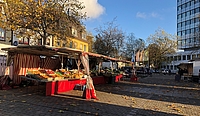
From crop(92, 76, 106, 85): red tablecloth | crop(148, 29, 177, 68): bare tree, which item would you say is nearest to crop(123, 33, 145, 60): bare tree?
crop(148, 29, 177, 68): bare tree

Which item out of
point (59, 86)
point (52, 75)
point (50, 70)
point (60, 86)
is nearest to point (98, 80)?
point (50, 70)

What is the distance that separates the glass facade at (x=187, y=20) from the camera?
6750cm

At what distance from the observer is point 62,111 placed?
264 inches

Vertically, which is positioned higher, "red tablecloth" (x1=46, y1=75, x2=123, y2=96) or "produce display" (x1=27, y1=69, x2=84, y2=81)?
"produce display" (x1=27, y1=69, x2=84, y2=81)

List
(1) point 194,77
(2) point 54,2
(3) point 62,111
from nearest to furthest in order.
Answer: (3) point 62,111 → (2) point 54,2 → (1) point 194,77

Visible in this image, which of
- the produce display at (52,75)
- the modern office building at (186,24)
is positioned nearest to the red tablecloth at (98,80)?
the produce display at (52,75)

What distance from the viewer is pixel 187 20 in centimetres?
7162

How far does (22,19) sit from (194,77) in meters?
20.5

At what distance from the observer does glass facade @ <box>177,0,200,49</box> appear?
2657 inches

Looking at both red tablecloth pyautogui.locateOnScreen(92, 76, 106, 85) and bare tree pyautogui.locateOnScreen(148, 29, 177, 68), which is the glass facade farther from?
red tablecloth pyautogui.locateOnScreen(92, 76, 106, 85)

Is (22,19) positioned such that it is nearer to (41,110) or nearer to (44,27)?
(44,27)

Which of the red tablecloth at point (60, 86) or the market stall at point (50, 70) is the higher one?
the market stall at point (50, 70)

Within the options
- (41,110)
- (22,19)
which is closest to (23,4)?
(22,19)

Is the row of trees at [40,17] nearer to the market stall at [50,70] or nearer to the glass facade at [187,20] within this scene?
the market stall at [50,70]
